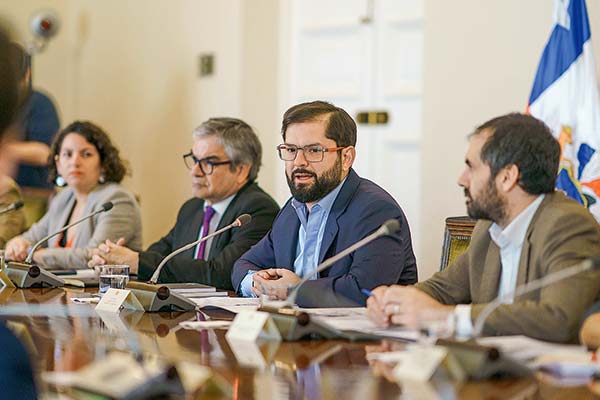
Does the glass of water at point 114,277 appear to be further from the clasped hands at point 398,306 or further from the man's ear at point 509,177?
the man's ear at point 509,177

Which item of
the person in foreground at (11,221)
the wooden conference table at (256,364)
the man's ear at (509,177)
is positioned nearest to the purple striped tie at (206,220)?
the wooden conference table at (256,364)

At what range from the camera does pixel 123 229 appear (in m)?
4.76

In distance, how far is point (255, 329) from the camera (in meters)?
2.38

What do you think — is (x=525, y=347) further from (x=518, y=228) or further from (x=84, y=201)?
(x=84, y=201)

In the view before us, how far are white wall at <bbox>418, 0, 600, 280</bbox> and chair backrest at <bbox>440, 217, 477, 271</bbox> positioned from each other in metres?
1.10

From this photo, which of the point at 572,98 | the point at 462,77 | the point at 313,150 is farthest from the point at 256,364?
the point at 462,77

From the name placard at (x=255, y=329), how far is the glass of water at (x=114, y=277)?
2.67ft

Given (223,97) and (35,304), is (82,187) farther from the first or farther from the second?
(35,304)

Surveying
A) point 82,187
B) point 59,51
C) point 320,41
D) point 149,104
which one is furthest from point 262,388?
point 59,51

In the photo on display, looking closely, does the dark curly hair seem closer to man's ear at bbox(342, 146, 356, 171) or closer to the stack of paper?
the stack of paper

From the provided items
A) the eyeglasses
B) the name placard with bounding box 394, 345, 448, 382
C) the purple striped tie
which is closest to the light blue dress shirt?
the eyeglasses

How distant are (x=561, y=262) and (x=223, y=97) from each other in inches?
155

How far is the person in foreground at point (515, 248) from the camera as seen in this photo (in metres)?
2.37

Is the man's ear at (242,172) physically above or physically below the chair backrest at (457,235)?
above
